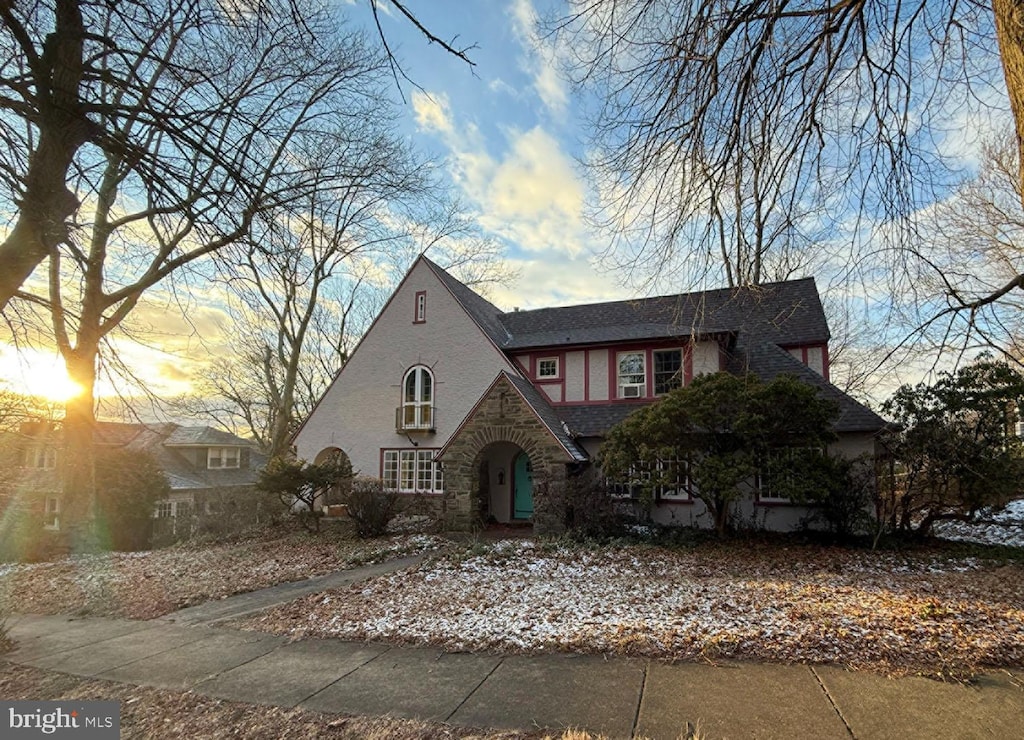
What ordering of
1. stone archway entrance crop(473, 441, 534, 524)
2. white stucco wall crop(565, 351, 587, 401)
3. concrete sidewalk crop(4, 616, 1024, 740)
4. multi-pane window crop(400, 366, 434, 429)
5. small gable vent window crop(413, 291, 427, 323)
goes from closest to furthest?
1. concrete sidewalk crop(4, 616, 1024, 740)
2. stone archway entrance crop(473, 441, 534, 524)
3. white stucco wall crop(565, 351, 587, 401)
4. multi-pane window crop(400, 366, 434, 429)
5. small gable vent window crop(413, 291, 427, 323)

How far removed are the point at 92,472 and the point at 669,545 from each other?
15.1 m

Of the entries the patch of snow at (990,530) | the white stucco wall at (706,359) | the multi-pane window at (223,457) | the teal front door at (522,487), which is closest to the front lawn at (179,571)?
the teal front door at (522,487)

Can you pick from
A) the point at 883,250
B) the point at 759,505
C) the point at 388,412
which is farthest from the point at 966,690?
the point at 388,412

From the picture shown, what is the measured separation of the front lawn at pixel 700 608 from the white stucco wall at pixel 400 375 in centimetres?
804

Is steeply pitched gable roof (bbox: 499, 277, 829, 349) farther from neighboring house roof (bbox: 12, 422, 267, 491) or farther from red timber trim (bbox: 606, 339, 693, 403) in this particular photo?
neighboring house roof (bbox: 12, 422, 267, 491)

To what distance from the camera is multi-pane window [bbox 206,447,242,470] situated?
109 feet

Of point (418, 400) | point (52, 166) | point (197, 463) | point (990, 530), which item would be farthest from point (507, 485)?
point (197, 463)

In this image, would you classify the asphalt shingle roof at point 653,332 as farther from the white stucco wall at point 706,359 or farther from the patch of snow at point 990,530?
the patch of snow at point 990,530

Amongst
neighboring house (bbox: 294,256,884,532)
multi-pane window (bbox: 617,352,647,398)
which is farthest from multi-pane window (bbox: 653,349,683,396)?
multi-pane window (bbox: 617,352,647,398)

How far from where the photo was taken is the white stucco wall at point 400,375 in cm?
1852

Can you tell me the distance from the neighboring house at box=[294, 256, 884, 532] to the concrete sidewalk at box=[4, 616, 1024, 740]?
821 cm

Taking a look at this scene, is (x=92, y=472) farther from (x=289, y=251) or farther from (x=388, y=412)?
(x=289, y=251)

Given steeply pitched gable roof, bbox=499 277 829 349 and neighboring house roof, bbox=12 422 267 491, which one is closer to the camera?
steeply pitched gable roof, bbox=499 277 829 349

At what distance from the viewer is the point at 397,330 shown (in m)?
19.8
